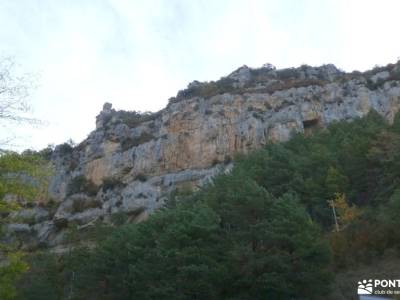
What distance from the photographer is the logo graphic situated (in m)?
16.8

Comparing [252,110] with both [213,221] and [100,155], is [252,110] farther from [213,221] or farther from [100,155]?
[213,221]

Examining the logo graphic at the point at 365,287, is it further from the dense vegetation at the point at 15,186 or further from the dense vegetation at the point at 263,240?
the dense vegetation at the point at 15,186

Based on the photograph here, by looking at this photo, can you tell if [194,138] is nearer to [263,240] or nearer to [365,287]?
[263,240]

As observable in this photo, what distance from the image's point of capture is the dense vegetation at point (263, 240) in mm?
18219

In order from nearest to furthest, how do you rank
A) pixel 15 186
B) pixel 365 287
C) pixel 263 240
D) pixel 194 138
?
pixel 15 186, pixel 365 287, pixel 263 240, pixel 194 138

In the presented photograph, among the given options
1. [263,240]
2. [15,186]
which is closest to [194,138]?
[263,240]

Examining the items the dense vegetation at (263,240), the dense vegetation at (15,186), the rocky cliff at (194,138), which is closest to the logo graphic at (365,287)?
the dense vegetation at (263,240)

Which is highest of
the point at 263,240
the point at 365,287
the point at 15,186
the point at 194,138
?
the point at 194,138

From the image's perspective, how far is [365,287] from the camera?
17812mm

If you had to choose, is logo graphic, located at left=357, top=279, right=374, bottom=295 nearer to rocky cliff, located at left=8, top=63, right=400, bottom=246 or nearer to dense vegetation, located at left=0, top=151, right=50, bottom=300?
dense vegetation, located at left=0, top=151, right=50, bottom=300

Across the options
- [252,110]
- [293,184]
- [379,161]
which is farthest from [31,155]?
[252,110]

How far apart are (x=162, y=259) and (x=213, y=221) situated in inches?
112

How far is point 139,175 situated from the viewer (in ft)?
208

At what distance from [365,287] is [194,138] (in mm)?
46179
